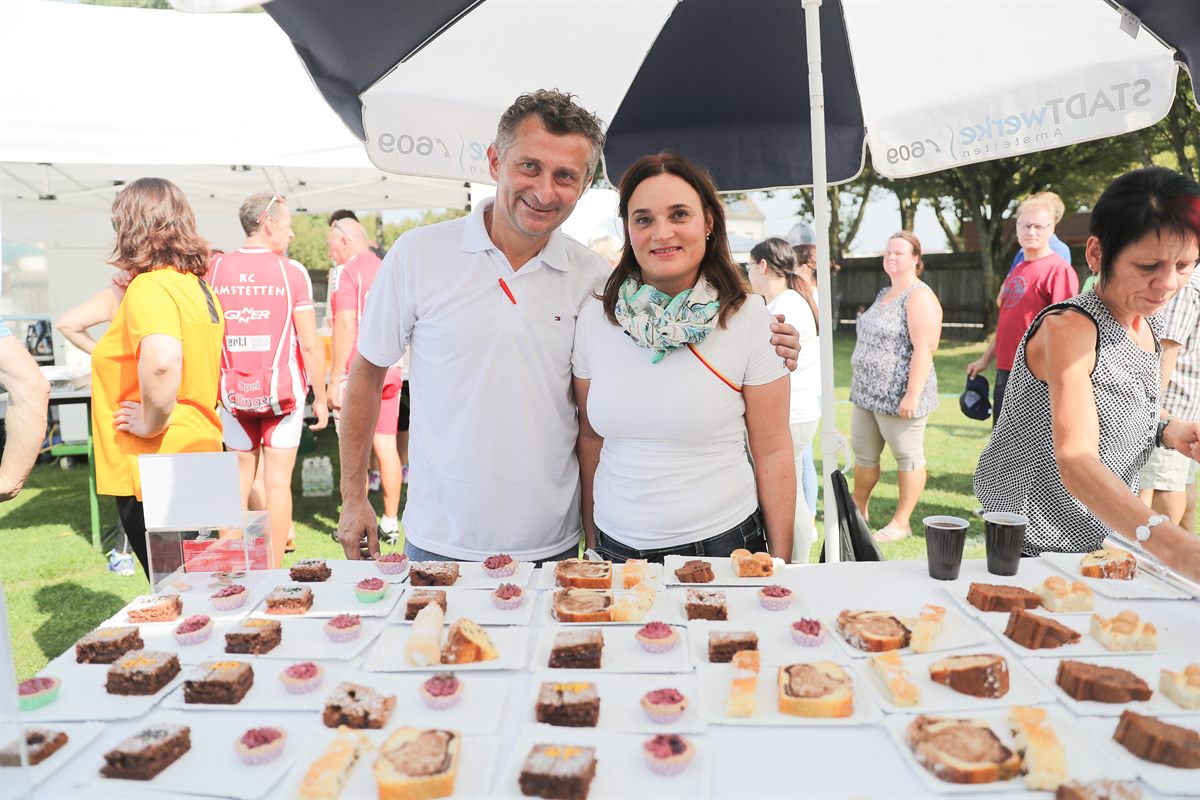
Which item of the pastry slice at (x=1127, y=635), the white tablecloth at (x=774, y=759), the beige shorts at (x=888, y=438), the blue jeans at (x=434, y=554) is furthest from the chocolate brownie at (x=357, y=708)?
the beige shorts at (x=888, y=438)

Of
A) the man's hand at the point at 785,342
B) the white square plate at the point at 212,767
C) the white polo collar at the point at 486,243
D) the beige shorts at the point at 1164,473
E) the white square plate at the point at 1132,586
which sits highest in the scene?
the white polo collar at the point at 486,243

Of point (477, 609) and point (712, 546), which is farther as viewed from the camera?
point (712, 546)

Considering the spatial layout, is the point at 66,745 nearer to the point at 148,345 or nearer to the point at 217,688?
the point at 217,688

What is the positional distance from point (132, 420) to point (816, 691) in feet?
9.76

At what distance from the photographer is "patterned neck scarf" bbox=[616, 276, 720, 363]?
2199 mm

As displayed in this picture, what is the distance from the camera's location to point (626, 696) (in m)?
1.42

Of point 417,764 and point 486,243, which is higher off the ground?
point 486,243

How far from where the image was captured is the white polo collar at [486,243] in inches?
97.4

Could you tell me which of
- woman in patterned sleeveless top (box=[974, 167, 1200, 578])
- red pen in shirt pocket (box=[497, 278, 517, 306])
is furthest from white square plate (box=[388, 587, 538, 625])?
woman in patterned sleeveless top (box=[974, 167, 1200, 578])

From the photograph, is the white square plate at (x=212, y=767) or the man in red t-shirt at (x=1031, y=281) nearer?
the white square plate at (x=212, y=767)

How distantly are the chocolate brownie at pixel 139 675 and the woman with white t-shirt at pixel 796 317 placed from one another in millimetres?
3644

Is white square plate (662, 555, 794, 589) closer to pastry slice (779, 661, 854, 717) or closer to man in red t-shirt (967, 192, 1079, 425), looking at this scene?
pastry slice (779, 661, 854, 717)

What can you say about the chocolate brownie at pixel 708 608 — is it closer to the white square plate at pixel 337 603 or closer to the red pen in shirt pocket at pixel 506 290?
the white square plate at pixel 337 603

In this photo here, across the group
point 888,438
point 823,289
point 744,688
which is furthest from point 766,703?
point 888,438
